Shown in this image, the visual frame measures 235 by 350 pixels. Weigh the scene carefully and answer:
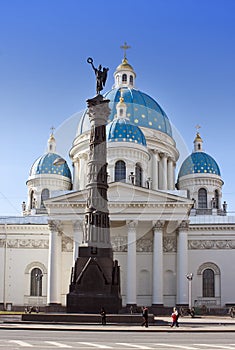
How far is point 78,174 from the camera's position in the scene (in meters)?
67.7

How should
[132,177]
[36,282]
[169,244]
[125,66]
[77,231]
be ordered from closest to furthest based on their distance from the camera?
[77,231] < [169,244] < [132,177] < [36,282] < [125,66]

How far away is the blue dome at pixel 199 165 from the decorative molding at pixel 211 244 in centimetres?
1246

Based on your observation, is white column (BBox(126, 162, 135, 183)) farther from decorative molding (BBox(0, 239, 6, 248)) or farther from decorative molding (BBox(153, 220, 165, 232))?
decorative molding (BBox(0, 239, 6, 248))

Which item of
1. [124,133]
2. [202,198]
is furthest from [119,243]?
[202,198]

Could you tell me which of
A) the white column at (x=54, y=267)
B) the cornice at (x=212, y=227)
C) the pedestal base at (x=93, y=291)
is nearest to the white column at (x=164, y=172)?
the cornice at (x=212, y=227)

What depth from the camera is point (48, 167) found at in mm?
69750

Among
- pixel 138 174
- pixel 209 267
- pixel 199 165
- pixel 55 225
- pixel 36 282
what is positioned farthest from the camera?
pixel 199 165

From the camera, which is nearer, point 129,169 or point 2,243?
point 2,243

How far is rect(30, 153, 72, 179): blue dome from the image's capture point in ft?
229

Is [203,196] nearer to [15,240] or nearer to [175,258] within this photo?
[175,258]

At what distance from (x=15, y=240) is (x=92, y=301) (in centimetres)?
3127

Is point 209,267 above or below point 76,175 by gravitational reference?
below

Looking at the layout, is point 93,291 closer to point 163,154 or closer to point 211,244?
point 211,244

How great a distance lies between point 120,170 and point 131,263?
11.9m
